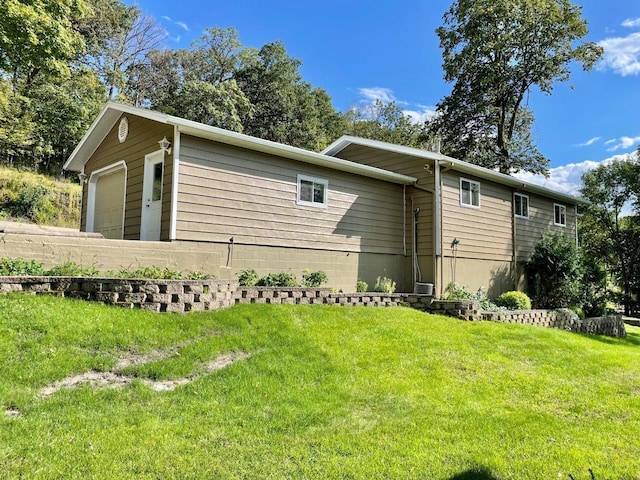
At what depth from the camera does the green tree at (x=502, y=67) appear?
2070 cm

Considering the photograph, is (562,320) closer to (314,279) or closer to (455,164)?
(455,164)

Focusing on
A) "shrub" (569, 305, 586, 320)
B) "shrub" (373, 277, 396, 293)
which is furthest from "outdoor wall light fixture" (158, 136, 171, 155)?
"shrub" (569, 305, 586, 320)

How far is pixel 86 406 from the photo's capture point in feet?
10.9

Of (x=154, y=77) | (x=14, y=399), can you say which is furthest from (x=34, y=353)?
(x=154, y=77)

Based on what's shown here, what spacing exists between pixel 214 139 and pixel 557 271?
11.3 metres

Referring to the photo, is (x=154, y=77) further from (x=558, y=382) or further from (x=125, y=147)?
(x=558, y=382)

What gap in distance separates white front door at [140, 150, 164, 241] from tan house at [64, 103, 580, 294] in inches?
1.2

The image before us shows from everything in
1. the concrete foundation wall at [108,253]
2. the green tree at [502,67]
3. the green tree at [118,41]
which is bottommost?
the concrete foundation wall at [108,253]

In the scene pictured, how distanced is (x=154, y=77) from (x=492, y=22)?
2306 cm

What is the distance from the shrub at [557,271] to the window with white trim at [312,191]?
26.2ft

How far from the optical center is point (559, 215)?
16500 millimetres

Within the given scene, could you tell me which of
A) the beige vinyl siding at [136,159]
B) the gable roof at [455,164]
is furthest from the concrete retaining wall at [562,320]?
the beige vinyl siding at [136,159]

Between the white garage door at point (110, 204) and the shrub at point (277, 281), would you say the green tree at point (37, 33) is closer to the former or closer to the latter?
the white garage door at point (110, 204)

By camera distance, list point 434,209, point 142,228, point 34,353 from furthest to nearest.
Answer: point 434,209 < point 142,228 < point 34,353
